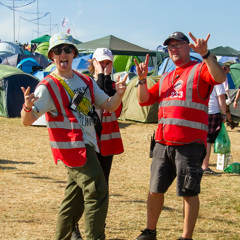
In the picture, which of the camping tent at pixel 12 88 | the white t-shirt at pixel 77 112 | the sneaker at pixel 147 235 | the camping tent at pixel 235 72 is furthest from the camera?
the camping tent at pixel 235 72

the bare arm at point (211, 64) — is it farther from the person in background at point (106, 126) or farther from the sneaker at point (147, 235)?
the sneaker at point (147, 235)

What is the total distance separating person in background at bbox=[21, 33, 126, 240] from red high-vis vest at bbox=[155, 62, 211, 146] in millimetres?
720

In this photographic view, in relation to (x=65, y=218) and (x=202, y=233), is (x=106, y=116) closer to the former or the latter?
(x=65, y=218)

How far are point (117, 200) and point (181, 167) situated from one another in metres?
1.98

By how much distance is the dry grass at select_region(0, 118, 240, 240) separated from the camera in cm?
434

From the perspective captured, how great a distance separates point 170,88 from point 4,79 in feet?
35.2

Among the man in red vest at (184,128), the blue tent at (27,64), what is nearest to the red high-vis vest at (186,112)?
the man in red vest at (184,128)

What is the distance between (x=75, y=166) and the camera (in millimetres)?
3236

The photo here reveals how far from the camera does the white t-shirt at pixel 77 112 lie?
3.16 meters

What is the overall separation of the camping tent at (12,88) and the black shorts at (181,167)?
34.6 ft

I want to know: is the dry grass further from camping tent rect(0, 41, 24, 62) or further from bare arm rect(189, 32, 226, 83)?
camping tent rect(0, 41, 24, 62)

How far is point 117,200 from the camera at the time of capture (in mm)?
5484

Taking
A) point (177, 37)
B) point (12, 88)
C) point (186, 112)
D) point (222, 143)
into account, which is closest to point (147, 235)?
point (186, 112)

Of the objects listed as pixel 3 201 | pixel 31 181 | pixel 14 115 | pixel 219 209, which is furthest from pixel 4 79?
pixel 219 209
